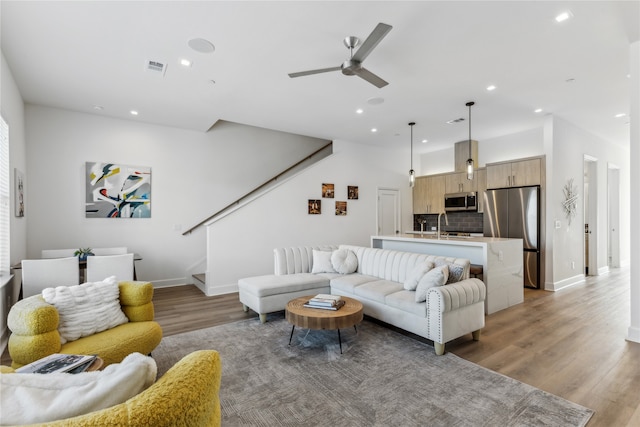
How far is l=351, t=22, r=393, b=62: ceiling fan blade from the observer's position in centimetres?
234

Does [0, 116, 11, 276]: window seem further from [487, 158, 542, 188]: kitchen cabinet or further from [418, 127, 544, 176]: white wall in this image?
[418, 127, 544, 176]: white wall

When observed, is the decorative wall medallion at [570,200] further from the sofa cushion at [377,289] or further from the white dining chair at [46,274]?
the white dining chair at [46,274]

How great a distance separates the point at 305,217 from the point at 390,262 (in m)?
2.80

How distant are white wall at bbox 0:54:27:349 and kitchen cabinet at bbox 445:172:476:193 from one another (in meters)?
7.90

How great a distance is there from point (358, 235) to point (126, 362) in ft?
22.1

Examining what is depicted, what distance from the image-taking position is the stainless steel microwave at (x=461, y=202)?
6.95 metres

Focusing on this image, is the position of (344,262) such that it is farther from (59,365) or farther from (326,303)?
(59,365)

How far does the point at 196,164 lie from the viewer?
629 centimetres

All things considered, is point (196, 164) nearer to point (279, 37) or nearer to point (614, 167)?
point (279, 37)

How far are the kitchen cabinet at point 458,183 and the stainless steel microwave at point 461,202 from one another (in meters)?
0.10

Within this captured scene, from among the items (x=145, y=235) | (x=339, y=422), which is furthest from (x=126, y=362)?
(x=145, y=235)

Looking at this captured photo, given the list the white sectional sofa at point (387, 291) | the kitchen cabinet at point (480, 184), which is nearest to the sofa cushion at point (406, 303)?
the white sectional sofa at point (387, 291)

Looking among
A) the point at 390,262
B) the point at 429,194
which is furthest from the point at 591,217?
the point at 390,262

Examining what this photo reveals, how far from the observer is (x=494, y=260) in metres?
4.23
